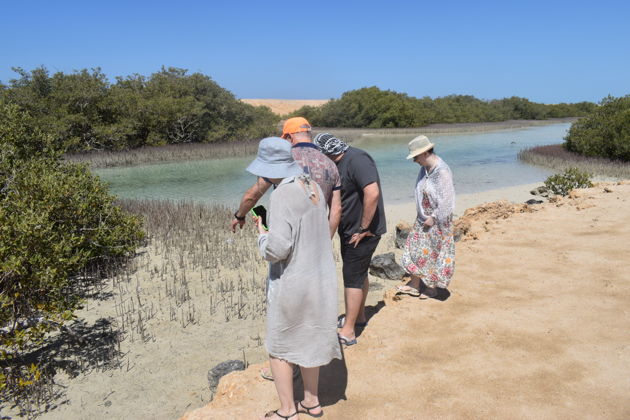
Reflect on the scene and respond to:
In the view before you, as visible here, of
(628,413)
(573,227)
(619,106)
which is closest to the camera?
(628,413)

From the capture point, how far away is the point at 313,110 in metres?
60.1

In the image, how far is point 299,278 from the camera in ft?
8.09

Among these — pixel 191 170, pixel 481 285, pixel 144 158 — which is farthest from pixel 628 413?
pixel 144 158

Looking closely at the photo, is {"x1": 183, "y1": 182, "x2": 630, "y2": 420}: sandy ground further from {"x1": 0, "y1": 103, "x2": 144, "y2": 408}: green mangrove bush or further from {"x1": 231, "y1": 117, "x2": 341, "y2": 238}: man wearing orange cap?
{"x1": 0, "y1": 103, "x2": 144, "y2": 408}: green mangrove bush

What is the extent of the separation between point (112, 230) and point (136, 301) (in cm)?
132

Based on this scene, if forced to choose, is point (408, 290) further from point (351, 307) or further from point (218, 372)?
point (218, 372)

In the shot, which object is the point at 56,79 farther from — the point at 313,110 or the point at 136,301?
the point at 313,110

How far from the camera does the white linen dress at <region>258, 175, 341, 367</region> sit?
7.76ft

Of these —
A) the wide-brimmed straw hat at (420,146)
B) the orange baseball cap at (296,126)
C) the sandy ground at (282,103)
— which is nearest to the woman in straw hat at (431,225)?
the wide-brimmed straw hat at (420,146)

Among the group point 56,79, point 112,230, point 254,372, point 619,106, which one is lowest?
point 254,372

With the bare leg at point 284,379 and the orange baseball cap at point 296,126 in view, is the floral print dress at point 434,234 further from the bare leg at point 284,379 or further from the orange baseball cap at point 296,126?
the bare leg at point 284,379

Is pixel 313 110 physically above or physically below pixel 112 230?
above

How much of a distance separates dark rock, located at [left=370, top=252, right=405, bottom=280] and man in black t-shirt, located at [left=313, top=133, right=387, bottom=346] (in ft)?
8.57

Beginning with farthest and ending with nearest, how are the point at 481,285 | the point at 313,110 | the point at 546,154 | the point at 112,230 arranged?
the point at 313,110 → the point at 546,154 → the point at 112,230 → the point at 481,285
